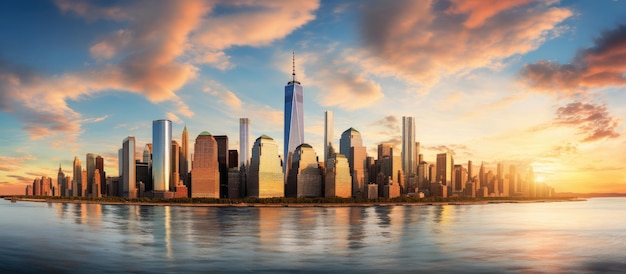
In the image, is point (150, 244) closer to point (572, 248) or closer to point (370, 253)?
point (370, 253)

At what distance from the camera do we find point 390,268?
71438mm

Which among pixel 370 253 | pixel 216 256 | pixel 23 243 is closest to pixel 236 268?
pixel 216 256

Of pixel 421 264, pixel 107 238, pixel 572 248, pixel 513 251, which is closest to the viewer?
pixel 421 264

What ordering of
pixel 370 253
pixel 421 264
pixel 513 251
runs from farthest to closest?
pixel 513 251
pixel 370 253
pixel 421 264

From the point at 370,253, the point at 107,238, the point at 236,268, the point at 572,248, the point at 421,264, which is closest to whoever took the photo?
the point at 236,268

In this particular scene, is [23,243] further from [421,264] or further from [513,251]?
[513,251]

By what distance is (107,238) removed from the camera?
370ft

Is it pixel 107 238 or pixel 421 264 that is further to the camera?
pixel 107 238

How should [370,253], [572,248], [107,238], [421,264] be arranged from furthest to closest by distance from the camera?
[107,238], [572,248], [370,253], [421,264]

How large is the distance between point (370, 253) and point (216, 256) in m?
25.4

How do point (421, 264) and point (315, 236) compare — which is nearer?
point (421, 264)

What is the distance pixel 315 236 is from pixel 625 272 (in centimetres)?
6230

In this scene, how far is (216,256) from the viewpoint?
81.2 m

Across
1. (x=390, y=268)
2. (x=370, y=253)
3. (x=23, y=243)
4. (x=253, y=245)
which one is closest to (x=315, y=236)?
(x=253, y=245)
